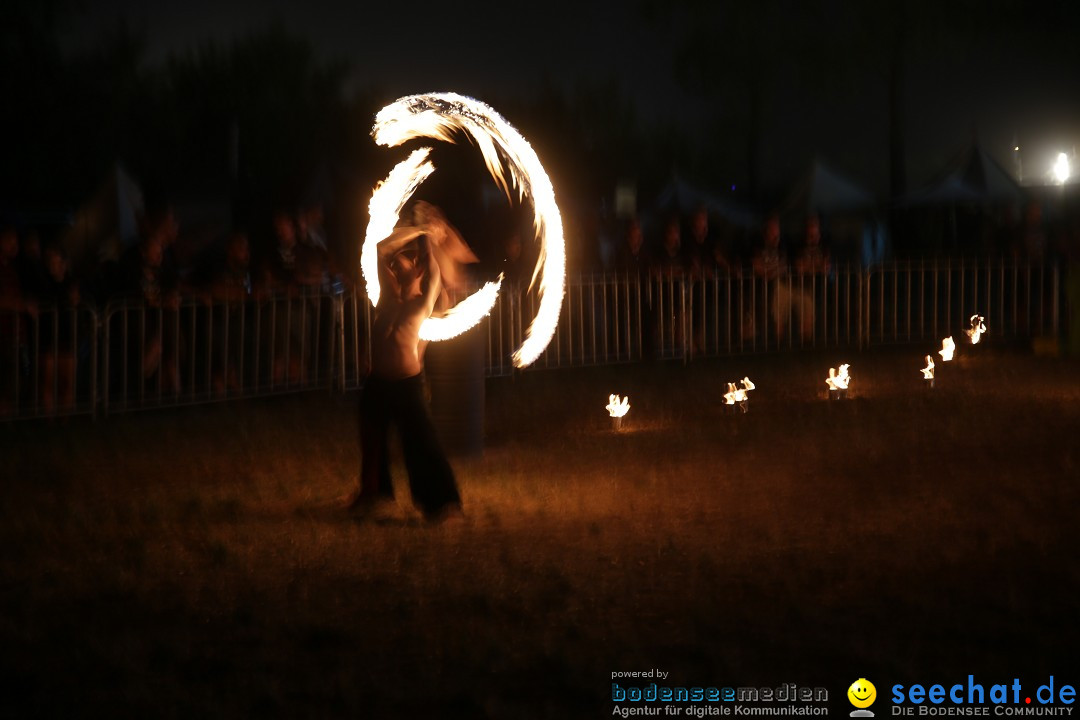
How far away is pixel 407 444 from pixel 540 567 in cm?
172

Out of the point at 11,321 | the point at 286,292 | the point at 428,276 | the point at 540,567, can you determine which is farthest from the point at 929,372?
the point at 11,321

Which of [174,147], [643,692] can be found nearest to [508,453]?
[643,692]

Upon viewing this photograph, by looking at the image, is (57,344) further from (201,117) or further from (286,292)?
(201,117)

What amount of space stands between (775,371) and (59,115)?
126 ft

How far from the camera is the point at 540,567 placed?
7.36m

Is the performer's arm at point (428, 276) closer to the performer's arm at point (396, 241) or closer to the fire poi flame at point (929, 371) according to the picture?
the performer's arm at point (396, 241)

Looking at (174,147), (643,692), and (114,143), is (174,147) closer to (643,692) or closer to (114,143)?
(114,143)

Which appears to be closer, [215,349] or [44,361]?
[44,361]

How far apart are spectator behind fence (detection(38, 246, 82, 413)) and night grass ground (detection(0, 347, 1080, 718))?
783mm

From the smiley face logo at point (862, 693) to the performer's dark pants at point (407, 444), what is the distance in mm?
3757

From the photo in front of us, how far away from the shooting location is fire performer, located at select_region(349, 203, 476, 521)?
883 centimetres

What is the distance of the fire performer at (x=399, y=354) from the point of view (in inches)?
348

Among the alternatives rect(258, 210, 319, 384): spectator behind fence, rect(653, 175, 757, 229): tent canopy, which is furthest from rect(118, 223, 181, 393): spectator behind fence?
rect(653, 175, 757, 229): tent canopy

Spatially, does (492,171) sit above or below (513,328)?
above
